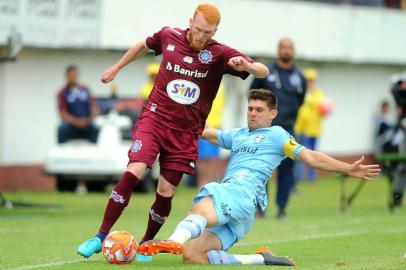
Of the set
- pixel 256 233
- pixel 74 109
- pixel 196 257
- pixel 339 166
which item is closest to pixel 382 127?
pixel 74 109

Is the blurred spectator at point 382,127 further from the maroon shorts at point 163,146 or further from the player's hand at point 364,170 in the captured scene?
the player's hand at point 364,170

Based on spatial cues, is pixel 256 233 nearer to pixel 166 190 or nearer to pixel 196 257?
pixel 166 190

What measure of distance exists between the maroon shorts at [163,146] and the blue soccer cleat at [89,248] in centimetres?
81

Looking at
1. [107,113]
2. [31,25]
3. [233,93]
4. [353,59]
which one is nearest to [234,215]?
[31,25]

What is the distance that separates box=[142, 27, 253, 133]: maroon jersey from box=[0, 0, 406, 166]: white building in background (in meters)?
6.95

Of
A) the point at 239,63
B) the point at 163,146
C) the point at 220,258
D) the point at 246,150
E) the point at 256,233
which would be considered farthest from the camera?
the point at 256,233

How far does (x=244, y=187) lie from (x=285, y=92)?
22.4 feet

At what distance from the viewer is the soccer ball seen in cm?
1010

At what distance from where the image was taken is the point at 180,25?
25297 millimetres

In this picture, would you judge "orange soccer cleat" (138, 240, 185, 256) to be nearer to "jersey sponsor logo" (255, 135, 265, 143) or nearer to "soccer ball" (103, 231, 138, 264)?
"soccer ball" (103, 231, 138, 264)

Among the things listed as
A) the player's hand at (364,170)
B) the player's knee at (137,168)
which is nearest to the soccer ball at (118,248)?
the player's knee at (137,168)

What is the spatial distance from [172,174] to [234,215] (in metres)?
0.87

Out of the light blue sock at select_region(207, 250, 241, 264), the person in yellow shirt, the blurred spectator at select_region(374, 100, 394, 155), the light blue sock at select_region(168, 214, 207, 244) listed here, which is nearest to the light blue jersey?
the light blue sock at select_region(207, 250, 241, 264)

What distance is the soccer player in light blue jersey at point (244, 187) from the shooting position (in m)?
10.1
